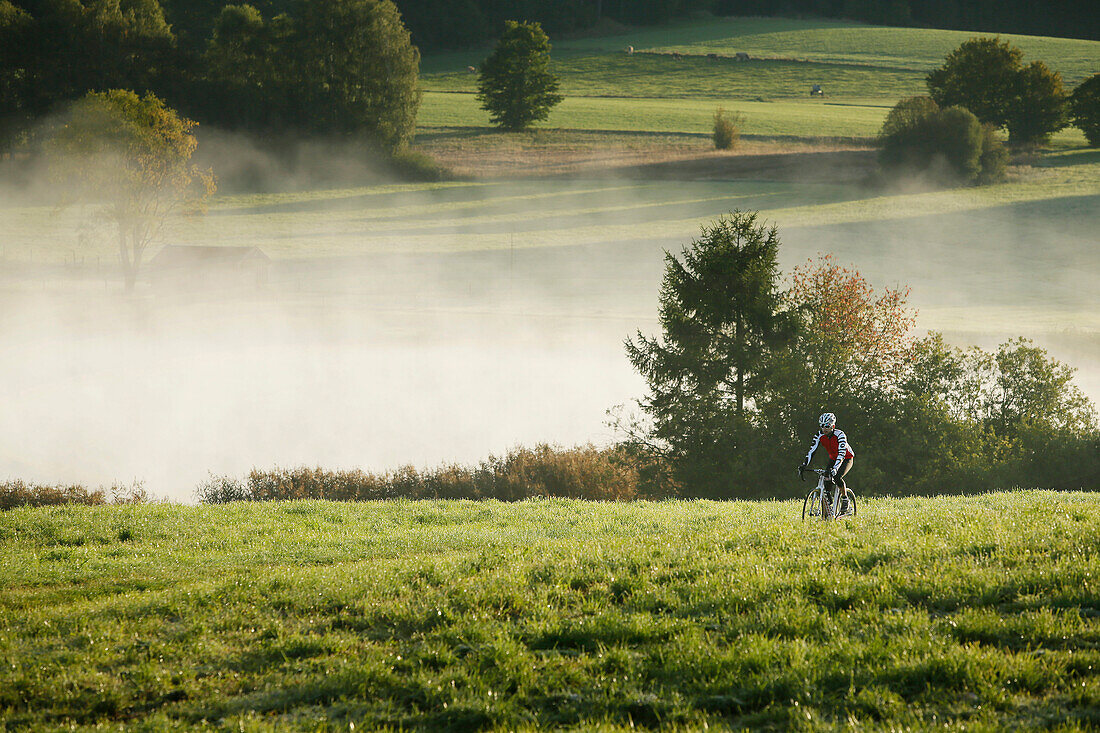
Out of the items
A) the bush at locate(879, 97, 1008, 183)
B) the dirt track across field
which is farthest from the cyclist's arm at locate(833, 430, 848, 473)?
the bush at locate(879, 97, 1008, 183)

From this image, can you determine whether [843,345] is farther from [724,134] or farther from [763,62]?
[763,62]

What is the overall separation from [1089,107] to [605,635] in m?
109

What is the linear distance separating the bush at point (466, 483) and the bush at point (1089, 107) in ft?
292

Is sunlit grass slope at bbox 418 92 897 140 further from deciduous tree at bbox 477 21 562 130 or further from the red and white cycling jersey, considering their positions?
the red and white cycling jersey

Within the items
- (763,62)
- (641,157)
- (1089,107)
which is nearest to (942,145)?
(1089,107)

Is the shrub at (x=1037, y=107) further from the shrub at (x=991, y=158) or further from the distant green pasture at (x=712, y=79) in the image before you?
the distant green pasture at (x=712, y=79)

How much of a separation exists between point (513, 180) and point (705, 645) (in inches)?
3326

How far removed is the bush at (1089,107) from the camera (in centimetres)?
9294

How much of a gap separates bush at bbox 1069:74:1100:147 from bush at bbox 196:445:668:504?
89097 mm

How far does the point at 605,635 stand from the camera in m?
7.96

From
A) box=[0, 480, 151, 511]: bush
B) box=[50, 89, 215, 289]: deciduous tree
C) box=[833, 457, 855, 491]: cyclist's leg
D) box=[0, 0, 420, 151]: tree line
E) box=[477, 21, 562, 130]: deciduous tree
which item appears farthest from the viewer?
box=[477, 21, 562, 130]: deciduous tree

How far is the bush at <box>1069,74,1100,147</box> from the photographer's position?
9294cm

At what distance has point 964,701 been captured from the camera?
6.40 metres

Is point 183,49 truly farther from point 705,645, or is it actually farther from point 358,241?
point 705,645
